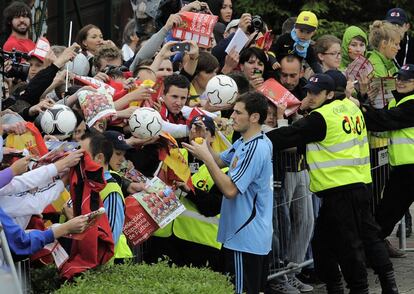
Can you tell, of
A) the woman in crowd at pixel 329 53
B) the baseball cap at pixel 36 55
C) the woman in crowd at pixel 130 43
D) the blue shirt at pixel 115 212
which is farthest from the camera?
the woman in crowd at pixel 130 43

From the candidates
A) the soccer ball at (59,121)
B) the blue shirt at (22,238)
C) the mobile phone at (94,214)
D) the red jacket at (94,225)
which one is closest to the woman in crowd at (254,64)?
the soccer ball at (59,121)

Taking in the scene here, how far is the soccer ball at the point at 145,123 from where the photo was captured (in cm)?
839

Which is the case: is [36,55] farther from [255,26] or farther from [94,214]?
[94,214]

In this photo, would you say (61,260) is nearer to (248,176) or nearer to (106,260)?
(106,260)

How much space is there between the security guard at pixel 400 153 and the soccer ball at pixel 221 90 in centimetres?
180

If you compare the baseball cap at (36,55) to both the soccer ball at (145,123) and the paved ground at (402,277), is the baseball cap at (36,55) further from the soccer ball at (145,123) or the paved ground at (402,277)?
the paved ground at (402,277)

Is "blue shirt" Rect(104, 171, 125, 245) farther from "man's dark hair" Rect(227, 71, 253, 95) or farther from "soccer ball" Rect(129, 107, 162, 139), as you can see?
"man's dark hair" Rect(227, 71, 253, 95)

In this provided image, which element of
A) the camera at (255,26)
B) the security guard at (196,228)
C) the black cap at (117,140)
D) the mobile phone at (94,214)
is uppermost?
the camera at (255,26)

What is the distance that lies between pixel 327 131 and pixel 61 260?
3206 mm

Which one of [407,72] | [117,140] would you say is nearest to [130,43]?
[407,72]

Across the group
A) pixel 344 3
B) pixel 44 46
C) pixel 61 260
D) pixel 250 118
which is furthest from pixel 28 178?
pixel 344 3

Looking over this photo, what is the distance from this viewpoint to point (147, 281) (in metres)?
6.64

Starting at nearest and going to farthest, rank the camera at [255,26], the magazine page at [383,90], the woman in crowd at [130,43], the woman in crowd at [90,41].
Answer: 1. the woman in crowd at [90,41]
2. the magazine page at [383,90]
3. the camera at [255,26]
4. the woman in crowd at [130,43]

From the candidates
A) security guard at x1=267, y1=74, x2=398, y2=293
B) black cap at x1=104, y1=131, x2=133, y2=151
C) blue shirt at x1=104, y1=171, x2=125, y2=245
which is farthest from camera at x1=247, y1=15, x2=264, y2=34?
blue shirt at x1=104, y1=171, x2=125, y2=245
